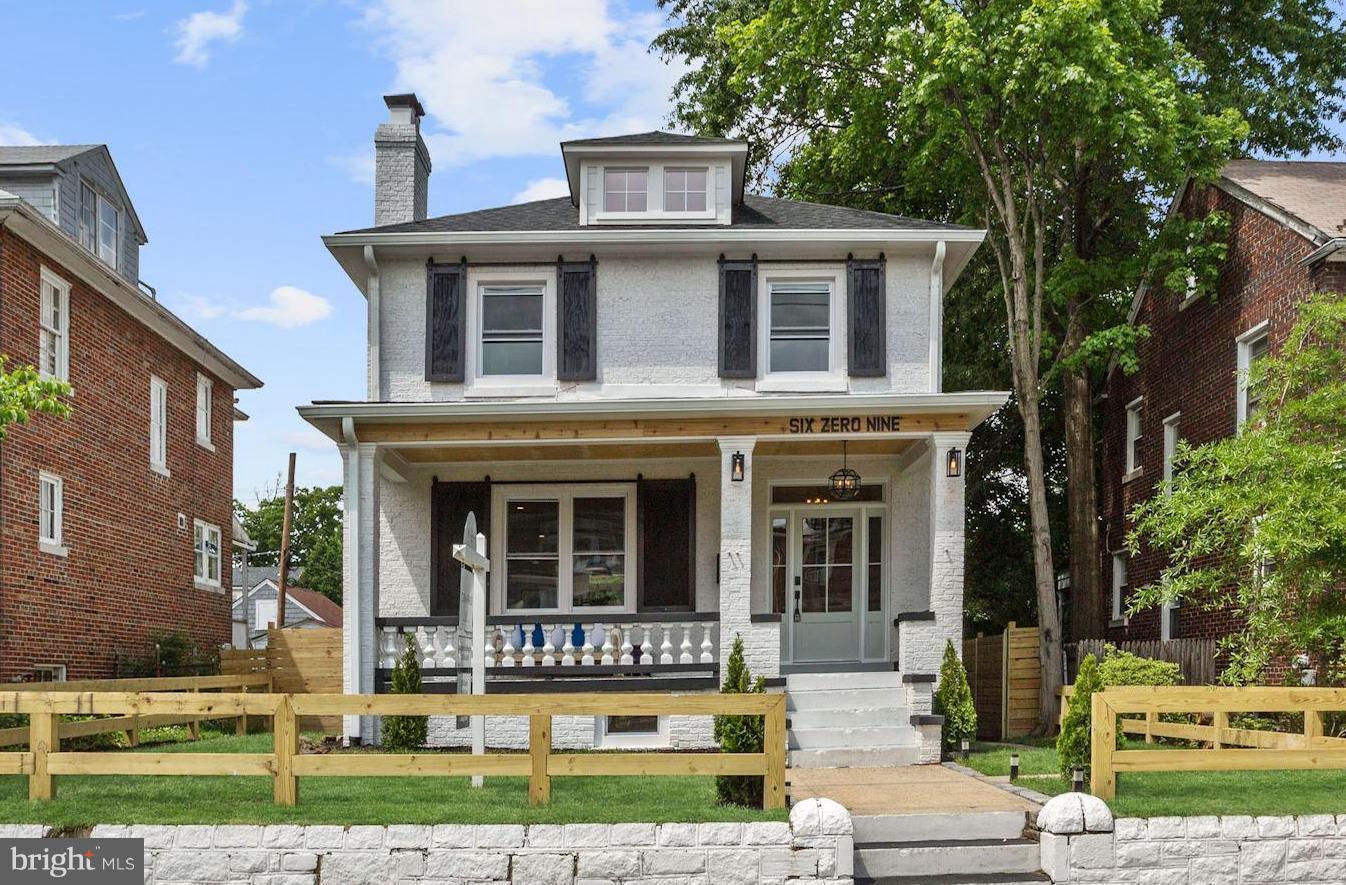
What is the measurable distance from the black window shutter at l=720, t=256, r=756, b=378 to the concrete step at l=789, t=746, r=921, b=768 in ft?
16.3

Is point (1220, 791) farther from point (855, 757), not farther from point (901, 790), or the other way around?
point (855, 757)

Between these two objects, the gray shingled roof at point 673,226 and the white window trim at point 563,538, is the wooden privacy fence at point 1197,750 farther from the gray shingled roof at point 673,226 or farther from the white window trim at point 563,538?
the gray shingled roof at point 673,226

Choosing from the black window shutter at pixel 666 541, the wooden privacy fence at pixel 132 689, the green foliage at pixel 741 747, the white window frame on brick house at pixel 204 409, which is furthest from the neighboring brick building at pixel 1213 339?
the white window frame on brick house at pixel 204 409

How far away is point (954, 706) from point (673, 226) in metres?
6.98

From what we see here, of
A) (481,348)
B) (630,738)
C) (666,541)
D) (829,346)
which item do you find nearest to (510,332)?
(481,348)

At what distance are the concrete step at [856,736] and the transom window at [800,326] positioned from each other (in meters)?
4.79

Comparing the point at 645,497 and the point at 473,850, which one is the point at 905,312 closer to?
the point at 645,497

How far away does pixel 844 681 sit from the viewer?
1453cm

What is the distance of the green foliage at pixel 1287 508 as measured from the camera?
13.0 metres

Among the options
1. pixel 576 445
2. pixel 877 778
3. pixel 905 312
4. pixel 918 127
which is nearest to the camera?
pixel 877 778

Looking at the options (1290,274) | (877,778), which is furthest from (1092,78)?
(877,778)

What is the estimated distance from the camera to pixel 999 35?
1806cm

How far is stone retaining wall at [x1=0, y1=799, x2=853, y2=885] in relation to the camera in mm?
8727

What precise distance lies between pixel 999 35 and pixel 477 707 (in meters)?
12.7
